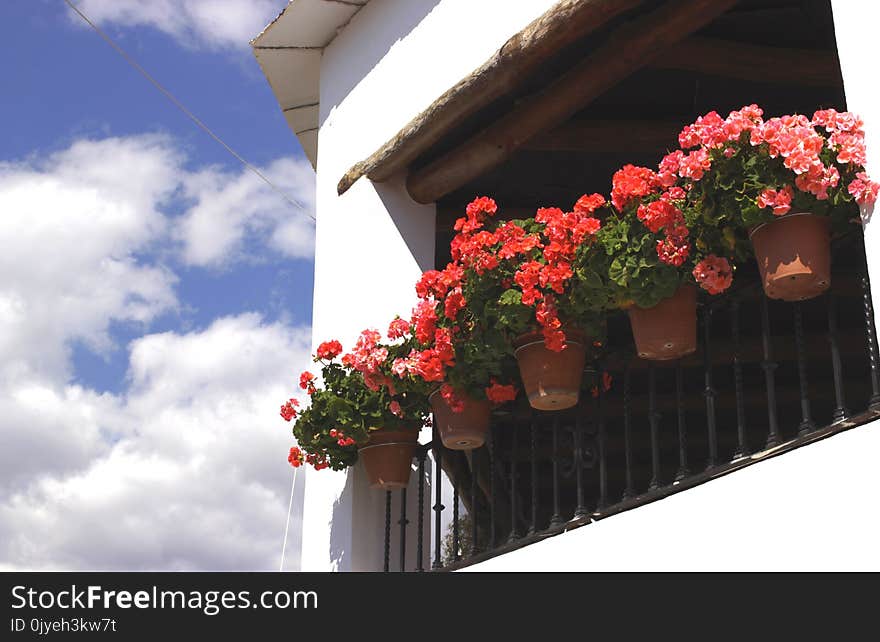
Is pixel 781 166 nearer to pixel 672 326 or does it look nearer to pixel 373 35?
pixel 672 326

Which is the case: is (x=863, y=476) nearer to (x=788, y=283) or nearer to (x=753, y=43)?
(x=788, y=283)

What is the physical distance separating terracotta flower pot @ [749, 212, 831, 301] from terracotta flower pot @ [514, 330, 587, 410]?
91cm

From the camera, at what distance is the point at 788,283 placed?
12.0ft

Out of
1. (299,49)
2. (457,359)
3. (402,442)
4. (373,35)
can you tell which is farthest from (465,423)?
(299,49)

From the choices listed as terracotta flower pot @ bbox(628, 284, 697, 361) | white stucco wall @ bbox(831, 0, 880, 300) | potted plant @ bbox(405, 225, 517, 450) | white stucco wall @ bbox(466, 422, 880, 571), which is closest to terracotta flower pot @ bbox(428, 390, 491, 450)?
potted plant @ bbox(405, 225, 517, 450)

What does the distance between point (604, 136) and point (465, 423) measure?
1881 mm

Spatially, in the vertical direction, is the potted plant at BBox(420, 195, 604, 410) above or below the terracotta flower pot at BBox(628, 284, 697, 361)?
above

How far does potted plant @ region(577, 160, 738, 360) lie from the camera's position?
3961mm

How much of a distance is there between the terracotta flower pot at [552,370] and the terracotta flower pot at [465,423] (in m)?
0.36

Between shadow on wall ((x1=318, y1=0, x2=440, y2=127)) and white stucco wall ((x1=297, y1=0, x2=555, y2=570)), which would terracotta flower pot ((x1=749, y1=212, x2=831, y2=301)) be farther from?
shadow on wall ((x1=318, y1=0, x2=440, y2=127))

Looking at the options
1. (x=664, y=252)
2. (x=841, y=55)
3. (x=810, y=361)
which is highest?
(x=810, y=361)

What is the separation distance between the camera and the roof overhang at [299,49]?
20.7ft
